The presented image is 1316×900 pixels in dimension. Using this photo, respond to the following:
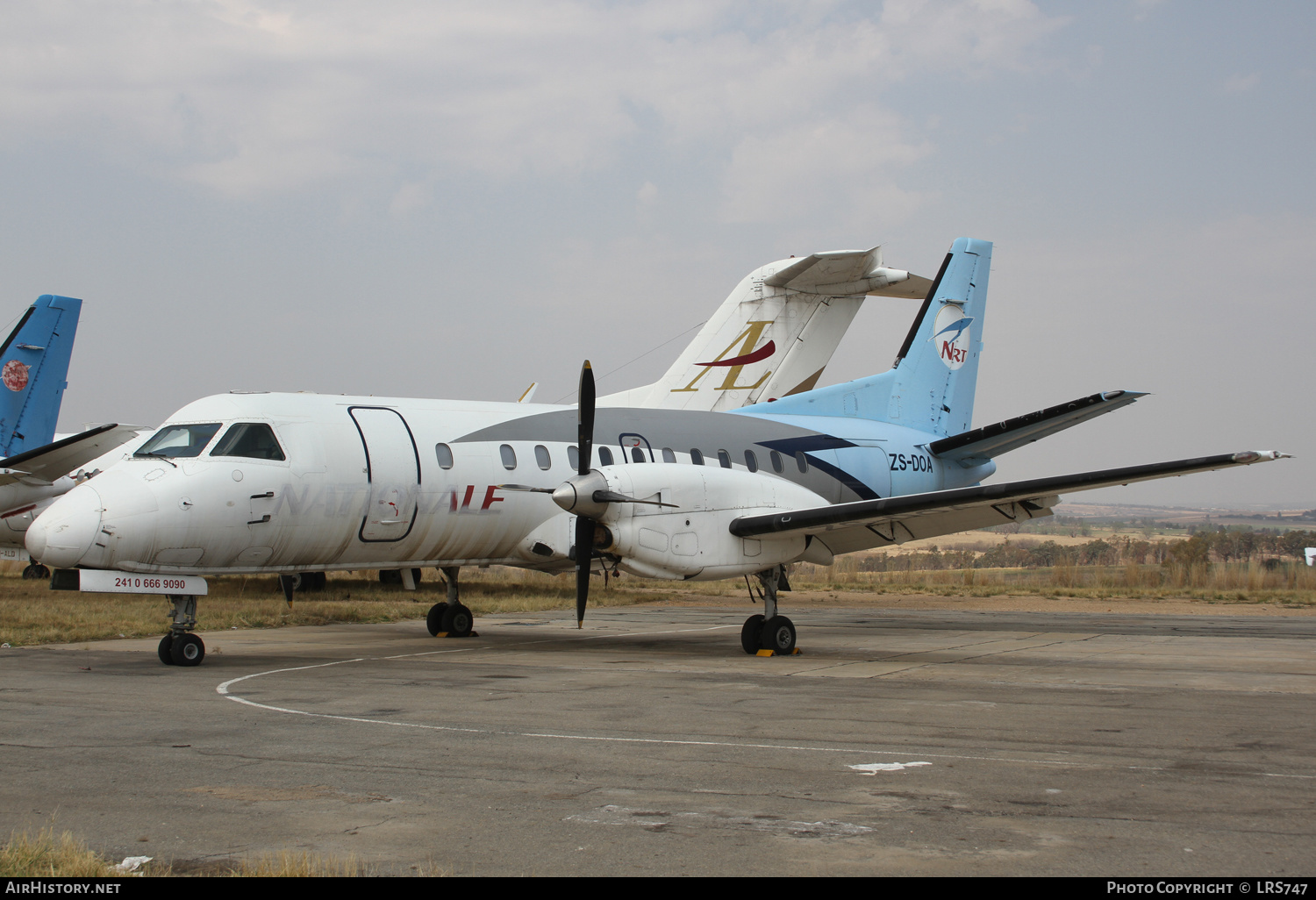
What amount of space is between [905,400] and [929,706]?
454 inches

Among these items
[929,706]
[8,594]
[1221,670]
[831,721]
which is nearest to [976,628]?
[1221,670]

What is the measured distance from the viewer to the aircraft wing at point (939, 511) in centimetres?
1298

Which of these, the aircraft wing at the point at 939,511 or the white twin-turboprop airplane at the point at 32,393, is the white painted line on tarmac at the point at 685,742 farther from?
the white twin-turboprop airplane at the point at 32,393

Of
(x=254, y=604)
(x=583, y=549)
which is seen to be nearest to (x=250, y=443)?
(x=583, y=549)

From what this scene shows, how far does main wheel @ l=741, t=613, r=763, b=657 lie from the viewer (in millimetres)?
14672

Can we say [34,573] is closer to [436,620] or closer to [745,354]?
[436,620]

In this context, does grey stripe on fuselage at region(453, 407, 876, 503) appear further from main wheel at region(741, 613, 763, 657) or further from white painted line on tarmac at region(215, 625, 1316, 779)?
white painted line on tarmac at region(215, 625, 1316, 779)

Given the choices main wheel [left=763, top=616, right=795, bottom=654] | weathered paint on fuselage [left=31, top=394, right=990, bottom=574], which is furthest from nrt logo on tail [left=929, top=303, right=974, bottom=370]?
main wheel [left=763, top=616, right=795, bottom=654]

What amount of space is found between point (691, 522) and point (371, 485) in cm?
412

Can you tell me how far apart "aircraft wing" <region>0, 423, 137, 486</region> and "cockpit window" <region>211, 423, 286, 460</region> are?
9677 mm

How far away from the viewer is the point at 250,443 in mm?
13164

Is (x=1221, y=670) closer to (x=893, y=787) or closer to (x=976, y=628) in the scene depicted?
(x=976, y=628)

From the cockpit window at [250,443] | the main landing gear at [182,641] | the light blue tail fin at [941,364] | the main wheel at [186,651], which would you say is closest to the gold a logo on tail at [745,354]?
the light blue tail fin at [941,364]

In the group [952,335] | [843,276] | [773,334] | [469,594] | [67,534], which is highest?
[843,276]
